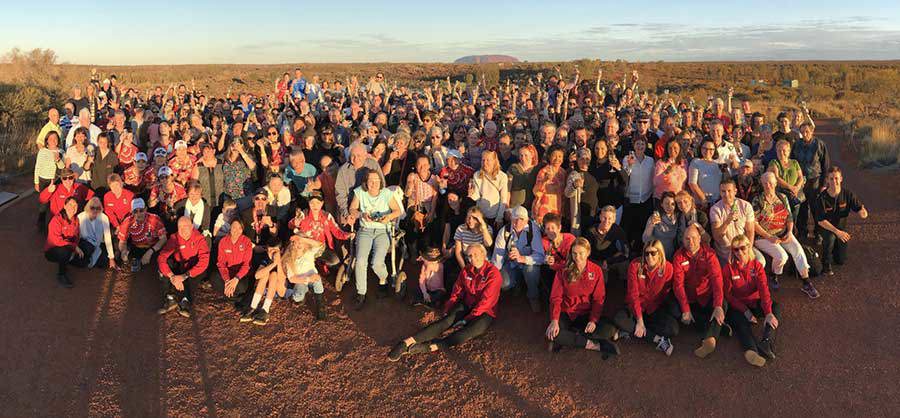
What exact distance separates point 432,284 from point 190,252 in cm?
295

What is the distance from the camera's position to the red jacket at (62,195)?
7.46 metres

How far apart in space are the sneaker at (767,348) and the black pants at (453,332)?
2.62 metres

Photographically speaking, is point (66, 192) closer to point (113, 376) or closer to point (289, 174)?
point (289, 174)

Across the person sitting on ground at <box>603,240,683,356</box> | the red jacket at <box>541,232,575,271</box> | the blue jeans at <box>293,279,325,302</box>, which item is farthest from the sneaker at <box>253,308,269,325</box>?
the person sitting on ground at <box>603,240,683,356</box>

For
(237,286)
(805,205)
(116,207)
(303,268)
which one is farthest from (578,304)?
(116,207)

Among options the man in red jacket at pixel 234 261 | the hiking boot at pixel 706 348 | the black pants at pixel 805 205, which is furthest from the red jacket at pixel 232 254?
the black pants at pixel 805 205

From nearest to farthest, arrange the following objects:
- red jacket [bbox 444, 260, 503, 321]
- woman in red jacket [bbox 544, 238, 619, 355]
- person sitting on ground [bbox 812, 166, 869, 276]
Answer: woman in red jacket [bbox 544, 238, 619, 355] < red jacket [bbox 444, 260, 503, 321] < person sitting on ground [bbox 812, 166, 869, 276]

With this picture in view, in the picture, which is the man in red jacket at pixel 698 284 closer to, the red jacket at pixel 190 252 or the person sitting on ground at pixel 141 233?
the red jacket at pixel 190 252

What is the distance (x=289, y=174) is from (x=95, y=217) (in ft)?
8.53

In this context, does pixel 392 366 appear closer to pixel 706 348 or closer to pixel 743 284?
pixel 706 348

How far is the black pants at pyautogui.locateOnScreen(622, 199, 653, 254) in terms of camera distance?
691 centimetres

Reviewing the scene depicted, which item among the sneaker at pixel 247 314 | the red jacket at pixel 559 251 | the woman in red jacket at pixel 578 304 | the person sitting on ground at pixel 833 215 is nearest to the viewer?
the woman in red jacket at pixel 578 304

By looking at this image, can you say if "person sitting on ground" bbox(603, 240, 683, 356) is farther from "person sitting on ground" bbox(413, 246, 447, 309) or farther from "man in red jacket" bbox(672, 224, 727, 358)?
"person sitting on ground" bbox(413, 246, 447, 309)

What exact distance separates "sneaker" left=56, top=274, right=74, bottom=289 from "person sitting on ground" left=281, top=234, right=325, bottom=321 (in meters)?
Result: 2.99
